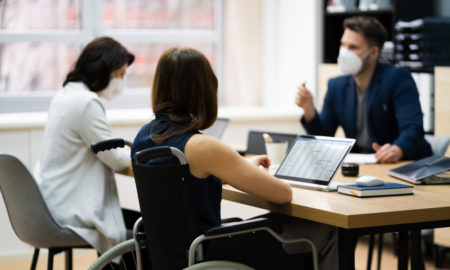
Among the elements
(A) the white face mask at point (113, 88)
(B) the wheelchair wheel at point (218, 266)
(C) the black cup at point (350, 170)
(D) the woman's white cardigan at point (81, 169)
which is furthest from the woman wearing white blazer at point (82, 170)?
(B) the wheelchair wheel at point (218, 266)

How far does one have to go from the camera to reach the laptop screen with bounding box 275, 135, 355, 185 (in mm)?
2264

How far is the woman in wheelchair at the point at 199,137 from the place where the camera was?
6.41 ft

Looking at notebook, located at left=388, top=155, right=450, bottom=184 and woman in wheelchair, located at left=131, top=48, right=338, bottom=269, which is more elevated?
woman in wheelchair, located at left=131, top=48, right=338, bottom=269

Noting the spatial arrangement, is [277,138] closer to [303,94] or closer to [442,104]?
[303,94]

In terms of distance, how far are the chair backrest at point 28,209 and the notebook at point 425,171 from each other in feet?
4.13

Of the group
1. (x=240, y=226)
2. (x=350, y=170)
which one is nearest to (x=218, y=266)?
(x=240, y=226)

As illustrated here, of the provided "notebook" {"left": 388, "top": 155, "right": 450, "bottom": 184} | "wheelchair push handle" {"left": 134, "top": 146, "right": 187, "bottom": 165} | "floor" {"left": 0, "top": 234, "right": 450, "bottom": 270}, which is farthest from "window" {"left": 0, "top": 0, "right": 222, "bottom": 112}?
"wheelchair push handle" {"left": 134, "top": 146, "right": 187, "bottom": 165}

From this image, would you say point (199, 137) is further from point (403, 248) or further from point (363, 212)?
point (403, 248)

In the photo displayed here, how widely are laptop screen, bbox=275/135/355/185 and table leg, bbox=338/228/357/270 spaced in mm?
346

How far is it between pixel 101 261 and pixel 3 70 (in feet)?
9.60

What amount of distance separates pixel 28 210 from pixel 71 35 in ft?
7.78

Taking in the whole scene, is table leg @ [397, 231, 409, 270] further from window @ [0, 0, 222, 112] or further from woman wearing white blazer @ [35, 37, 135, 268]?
window @ [0, 0, 222, 112]

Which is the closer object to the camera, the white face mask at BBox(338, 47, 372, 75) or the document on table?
the document on table

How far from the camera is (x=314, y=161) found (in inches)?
92.4
